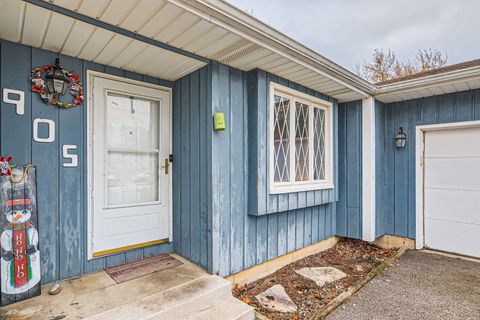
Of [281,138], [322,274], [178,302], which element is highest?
[281,138]

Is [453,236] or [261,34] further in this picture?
[453,236]

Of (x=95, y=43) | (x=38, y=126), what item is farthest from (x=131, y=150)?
(x=95, y=43)

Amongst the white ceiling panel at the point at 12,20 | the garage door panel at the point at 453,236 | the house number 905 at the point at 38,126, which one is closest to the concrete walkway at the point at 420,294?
the garage door panel at the point at 453,236

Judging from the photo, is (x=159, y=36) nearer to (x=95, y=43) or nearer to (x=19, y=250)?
(x=95, y=43)

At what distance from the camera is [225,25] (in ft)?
6.43

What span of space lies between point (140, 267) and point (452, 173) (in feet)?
14.4

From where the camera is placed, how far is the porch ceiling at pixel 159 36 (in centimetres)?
172

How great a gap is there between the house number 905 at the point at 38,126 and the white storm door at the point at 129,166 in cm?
21

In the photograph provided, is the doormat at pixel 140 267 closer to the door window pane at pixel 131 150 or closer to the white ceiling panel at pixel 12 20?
the door window pane at pixel 131 150

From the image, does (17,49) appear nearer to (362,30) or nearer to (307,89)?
(307,89)

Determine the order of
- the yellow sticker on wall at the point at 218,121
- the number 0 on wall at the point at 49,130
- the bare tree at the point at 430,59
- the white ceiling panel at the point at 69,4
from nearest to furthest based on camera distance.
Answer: the white ceiling panel at the point at 69,4 → the number 0 on wall at the point at 49,130 → the yellow sticker on wall at the point at 218,121 → the bare tree at the point at 430,59

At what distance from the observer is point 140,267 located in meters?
2.59

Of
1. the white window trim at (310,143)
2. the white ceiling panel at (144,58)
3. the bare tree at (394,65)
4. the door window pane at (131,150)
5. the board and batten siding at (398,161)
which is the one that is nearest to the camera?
the white ceiling panel at (144,58)

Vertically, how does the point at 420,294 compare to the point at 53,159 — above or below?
below
